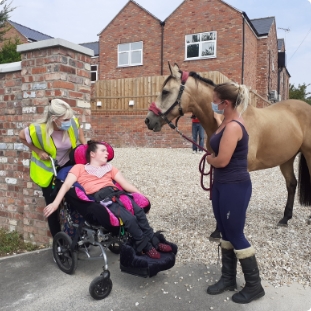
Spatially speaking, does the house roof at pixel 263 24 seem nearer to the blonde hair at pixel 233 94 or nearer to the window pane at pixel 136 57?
the window pane at pixel 136 57

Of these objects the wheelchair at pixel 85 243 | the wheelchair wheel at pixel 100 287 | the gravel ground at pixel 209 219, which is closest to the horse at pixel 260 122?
the gravel ground at pixel 209 219

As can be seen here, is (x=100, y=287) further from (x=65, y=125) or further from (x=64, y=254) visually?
(x=65, y=125)

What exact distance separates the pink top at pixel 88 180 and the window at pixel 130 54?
62.1 feet

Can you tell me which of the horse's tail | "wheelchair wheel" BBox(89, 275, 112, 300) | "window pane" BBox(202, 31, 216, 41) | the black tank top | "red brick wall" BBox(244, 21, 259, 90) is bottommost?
"wheelchair wheel" BBox(89, 275, 112, 300)

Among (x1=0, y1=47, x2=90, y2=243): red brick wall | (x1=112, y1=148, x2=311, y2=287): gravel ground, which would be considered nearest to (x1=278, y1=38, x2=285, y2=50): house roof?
(x1=112, y1=148, x2=311, y2=287): gravel ground

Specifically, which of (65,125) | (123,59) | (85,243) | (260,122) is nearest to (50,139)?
(65,125)

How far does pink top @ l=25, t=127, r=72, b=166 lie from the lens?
361cm

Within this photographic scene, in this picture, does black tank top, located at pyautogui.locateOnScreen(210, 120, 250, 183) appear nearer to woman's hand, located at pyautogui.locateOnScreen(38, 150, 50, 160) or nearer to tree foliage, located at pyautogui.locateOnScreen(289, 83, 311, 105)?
woman's hand, located at pyautogui.locateOnScreen(38, 150, 50, 160)

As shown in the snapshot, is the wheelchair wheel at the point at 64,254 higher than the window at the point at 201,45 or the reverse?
the reverse

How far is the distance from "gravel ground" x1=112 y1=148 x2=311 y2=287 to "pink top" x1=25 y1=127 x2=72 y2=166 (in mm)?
1765

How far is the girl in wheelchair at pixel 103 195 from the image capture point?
9.83 feet

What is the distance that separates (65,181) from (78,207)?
0.31 m

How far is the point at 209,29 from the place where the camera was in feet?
63.5

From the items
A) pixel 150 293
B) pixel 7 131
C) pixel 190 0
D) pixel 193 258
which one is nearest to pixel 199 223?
pixel 193 258
